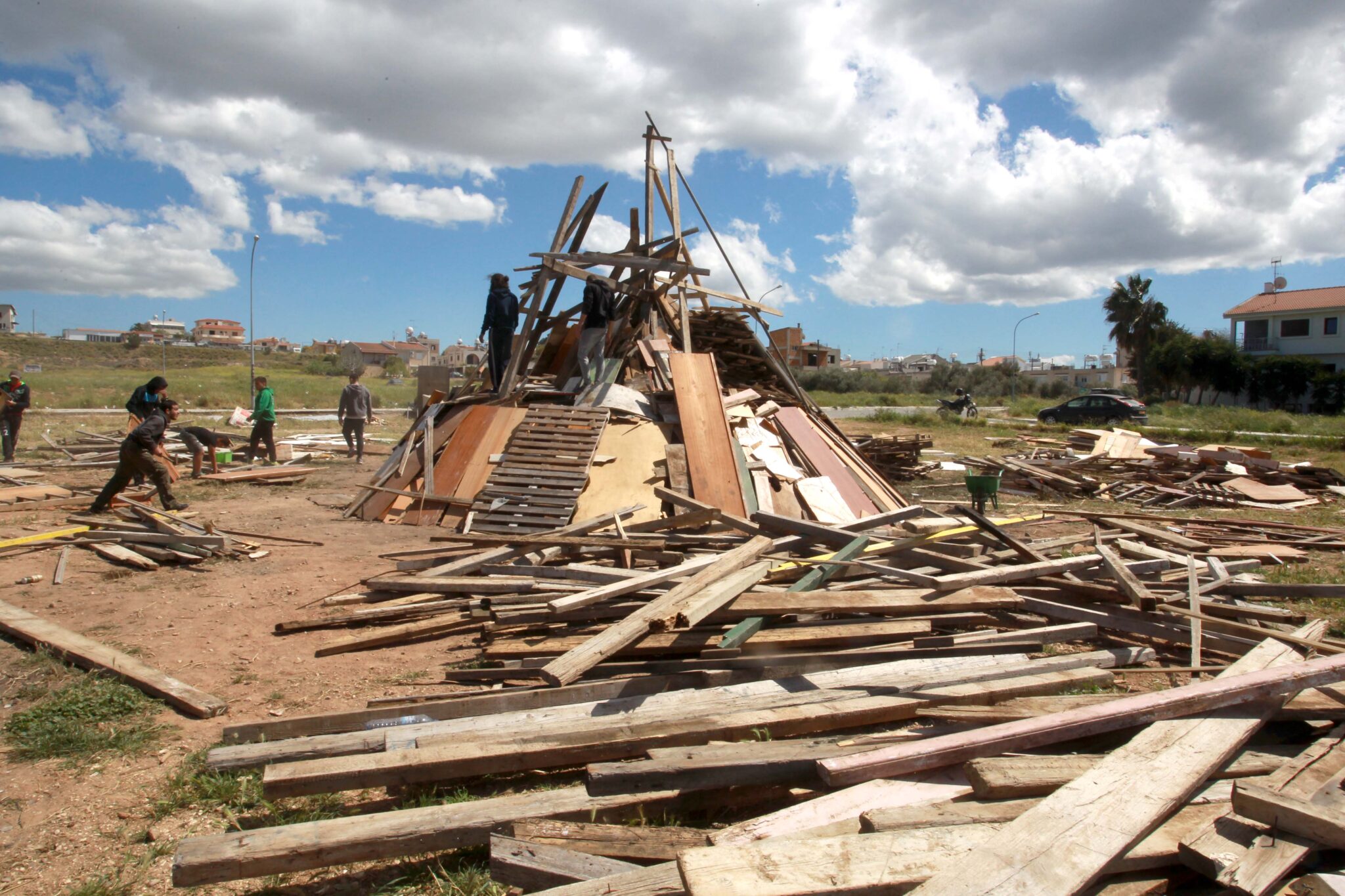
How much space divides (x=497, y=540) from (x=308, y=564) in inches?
90.0

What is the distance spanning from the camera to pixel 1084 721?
3.61m

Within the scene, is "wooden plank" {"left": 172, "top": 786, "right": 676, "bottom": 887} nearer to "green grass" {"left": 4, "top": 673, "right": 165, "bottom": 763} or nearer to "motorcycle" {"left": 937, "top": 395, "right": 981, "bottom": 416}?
"green grass" {"left": 4, "top": 673, "right": 165, "bottom": 763}

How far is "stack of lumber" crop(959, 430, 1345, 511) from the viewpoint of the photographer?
13914mm

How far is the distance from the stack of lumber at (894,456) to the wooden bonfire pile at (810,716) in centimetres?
712

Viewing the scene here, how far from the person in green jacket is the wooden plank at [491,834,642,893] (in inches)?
573

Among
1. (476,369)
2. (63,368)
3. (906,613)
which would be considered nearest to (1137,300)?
(476,369)

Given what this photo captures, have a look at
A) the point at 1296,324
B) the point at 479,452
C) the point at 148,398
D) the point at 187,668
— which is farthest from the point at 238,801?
the point at 1296,324

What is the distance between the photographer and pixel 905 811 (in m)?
3.00

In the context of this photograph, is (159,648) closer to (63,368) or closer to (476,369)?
(476,369)

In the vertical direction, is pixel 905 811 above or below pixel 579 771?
above

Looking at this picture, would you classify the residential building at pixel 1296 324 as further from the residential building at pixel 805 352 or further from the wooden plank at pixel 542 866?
the wooden plank at pixel 542 866

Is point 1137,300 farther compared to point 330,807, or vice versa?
point 1137,300

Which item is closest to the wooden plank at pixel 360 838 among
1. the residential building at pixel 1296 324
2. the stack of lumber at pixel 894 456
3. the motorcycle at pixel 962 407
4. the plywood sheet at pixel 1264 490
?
the stack of lumber at pixel 894 456

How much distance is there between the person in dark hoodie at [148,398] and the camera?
1064cm
